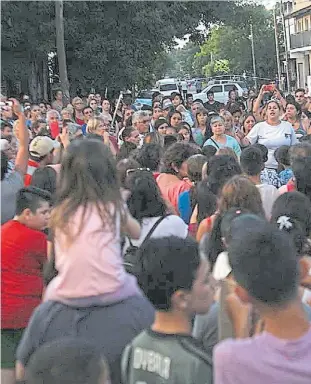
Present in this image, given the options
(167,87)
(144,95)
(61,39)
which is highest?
(61,39)

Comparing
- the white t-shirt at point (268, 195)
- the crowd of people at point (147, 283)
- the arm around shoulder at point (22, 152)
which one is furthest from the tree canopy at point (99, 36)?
the crowd of people at point (147, 283)

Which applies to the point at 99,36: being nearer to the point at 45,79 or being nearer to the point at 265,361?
the point at 45,79

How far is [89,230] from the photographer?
3240 millimetres

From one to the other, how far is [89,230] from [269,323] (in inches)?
41.7

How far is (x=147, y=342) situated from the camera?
9.04 feet

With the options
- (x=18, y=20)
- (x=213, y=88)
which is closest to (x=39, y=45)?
(x=18, y=20)

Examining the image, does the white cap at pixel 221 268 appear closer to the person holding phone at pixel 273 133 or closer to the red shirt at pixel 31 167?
the red shirt at pixel 31 167

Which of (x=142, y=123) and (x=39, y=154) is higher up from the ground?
(x=142, y=123)

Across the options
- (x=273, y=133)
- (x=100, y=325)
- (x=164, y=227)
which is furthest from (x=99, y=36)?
(x=100, y=325)

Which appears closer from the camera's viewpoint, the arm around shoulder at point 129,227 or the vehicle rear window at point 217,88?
the arm around shoulder at point 129,227

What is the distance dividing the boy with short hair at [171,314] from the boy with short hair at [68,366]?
1.51ft

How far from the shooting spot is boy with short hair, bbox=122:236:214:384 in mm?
2664

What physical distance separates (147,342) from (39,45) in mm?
23586

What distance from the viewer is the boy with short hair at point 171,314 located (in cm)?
266
